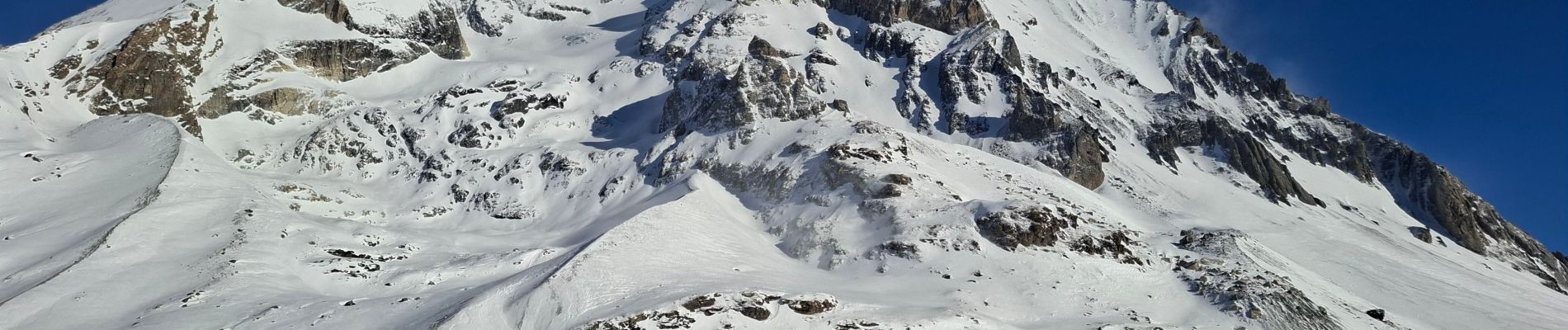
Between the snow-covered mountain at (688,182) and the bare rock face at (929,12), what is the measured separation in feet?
1.91

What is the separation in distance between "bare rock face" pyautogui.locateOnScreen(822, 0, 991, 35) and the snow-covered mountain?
582 mm

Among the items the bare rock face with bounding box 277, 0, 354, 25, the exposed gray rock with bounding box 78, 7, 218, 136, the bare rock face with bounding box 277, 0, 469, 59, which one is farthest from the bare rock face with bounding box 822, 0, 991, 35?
the exposed gray rock with bounding box 78, 7, 218, 136

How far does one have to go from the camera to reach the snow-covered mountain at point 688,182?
62.6 metres

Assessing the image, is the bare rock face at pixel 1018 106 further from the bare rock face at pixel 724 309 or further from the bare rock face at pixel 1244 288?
the bare rock face at pixel 724 309

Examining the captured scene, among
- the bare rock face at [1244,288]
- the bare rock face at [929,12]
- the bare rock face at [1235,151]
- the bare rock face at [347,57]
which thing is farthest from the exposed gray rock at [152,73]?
the bare rock face at [1235,151]

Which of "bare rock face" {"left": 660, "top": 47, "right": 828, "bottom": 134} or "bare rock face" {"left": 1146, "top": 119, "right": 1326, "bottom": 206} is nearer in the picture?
"bare rock face" {"left": 660, "top": 47, "right": 828, "bottom": 134}

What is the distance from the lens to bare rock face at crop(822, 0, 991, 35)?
148250 mm

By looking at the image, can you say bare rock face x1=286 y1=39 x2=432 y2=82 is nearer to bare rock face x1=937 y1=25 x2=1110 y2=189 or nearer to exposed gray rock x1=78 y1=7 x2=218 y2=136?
exposed gray rock x1=78 y1=7 x2=218 y2=136

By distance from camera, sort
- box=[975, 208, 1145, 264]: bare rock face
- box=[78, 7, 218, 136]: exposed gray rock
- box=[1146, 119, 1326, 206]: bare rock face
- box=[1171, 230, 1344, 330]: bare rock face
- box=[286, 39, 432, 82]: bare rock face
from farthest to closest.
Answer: box=[1146, 119, 1326, 206]: bare rock face, box=[286, 39, 432, 82]: bare rock face, box=[78, 7, 218, 136]: exposed gray rock, box=[975, 208, 1145, 264]: bare rock face, box=[1171, 230, 1344, 330]: bare rock face

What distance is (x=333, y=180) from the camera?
321 feet

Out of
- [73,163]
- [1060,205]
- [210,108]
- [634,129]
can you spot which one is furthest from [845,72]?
[73,163]

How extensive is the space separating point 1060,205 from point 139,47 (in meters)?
91.4

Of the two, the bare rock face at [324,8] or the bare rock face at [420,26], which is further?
the bare rock face at [420,26]

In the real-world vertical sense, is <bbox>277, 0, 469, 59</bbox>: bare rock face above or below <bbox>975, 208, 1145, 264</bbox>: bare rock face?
below
